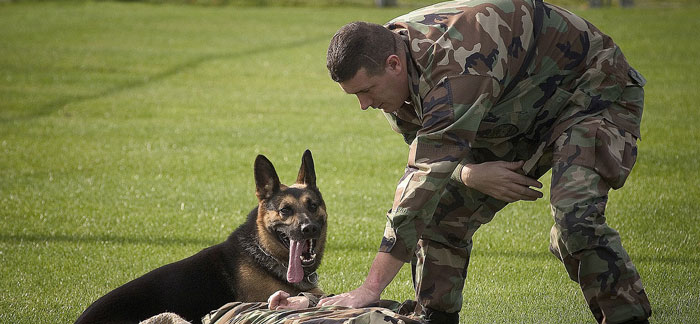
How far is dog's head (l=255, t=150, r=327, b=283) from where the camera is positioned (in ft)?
18.5

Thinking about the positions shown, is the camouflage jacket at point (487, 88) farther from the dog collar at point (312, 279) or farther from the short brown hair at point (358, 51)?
the dog collar at point (312, 279)

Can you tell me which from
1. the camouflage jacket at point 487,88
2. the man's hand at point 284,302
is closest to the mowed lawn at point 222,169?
the man's hand at point 284,302

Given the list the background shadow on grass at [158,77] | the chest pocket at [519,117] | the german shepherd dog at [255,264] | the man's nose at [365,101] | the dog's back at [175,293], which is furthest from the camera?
the background shadow on grass at [158,77]

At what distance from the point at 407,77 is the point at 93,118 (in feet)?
36.3

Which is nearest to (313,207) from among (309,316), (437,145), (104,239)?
(309,316)

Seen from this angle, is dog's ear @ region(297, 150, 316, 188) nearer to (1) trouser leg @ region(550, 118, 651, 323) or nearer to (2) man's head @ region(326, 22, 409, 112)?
(2) man's head @ region(326, 22, 409, 112)

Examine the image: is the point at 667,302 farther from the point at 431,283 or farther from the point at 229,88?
the point at 229,88

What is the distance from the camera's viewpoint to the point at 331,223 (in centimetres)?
835

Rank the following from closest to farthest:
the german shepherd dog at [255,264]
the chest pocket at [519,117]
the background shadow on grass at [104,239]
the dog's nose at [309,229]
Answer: the chest pocket at [519,117], the german shepherd dog at [255,264], the dog's nose at [309,229], the background shadow on grass at [104,239]

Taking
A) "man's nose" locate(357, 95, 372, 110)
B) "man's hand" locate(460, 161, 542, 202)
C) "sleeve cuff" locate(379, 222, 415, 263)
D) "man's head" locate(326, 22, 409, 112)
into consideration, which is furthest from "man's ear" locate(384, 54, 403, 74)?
"man's hand" locate(460, 161, 542, 202)

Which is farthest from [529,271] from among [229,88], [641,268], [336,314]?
[229,88]

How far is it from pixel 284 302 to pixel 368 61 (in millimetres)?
1449

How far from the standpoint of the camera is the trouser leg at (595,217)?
4145mm

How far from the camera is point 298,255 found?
567cm
